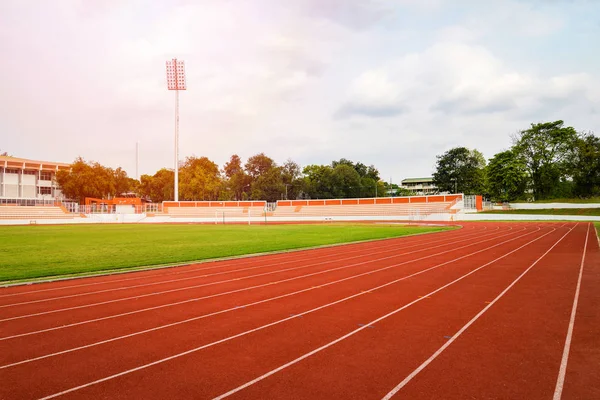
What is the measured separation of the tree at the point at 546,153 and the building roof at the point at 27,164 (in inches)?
3148

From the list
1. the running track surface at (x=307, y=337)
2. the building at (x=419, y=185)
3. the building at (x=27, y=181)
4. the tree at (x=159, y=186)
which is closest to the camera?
the running track surface at (x=307, y=337)

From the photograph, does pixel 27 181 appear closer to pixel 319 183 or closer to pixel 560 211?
pixel 319 183

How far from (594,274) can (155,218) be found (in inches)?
2196

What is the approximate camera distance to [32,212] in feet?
172

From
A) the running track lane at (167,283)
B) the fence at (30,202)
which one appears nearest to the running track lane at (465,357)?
the running track lane at (167,283)

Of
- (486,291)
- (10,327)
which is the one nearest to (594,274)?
(486,291)

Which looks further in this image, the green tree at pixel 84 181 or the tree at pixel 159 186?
the tree at pixel 159 186

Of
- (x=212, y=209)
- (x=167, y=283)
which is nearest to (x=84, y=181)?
(x=212, y=209)

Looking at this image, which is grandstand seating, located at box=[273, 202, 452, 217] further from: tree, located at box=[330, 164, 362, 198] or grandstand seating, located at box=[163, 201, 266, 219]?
tree, located at box=[330, 164, 362, 198]

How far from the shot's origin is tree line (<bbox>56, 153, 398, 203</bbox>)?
6819 centimetres

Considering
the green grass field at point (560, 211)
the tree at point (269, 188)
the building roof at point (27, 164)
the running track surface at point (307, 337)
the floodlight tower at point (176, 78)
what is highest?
the floodlight tower at point (176, 78)

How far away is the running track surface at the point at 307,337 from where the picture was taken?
3.92m

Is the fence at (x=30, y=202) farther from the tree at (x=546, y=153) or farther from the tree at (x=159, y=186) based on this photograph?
the tree at (x=546, y=153)

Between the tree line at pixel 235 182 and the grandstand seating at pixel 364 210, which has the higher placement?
the tree line at pixel 235 182
